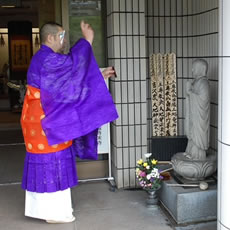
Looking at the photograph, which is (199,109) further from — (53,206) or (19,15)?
(19,15)

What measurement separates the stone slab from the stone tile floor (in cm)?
8

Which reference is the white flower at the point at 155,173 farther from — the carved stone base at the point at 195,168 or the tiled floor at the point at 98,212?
the tiled floor at the point at 98,212

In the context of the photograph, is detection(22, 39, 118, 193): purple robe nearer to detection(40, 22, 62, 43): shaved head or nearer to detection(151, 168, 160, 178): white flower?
detection(40, 22, 62, 43): shaved head

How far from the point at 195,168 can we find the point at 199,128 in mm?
402

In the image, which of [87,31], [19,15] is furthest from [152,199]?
[19,15]

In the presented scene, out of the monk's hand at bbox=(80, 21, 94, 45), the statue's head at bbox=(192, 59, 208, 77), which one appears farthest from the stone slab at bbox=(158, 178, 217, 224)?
the monk's hand at bbox=(80, 21, 94, 45)

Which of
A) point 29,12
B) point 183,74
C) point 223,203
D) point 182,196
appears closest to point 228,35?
point 223,203

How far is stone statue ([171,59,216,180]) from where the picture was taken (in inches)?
166

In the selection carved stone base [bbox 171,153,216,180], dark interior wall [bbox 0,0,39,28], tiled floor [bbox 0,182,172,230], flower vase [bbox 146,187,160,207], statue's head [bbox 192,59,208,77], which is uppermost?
dark interior wall [bbox 0,0,39,28]

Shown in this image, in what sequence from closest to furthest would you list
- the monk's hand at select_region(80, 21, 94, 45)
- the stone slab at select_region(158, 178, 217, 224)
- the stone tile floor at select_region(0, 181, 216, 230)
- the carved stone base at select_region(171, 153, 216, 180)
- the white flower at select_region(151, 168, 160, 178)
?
the monk's hand at select_region(80, 21, 94, 45) < the stone slab at select_region(158, 178, 217, 224) < the stone tile floor at select_region(0, 181, 216, 230) < the carved stone base at select_region(171, 153, 216, 180) < the white flower at select_region(151, 168, 160, 178)

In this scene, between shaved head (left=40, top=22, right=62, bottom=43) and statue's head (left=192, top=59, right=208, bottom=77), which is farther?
statue's head (left=192, top=59, right=208, bottom=77)

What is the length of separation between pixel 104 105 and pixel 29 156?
0.93 m

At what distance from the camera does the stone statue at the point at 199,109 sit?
4.20 m

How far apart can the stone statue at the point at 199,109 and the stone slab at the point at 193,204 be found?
0.43 meters
